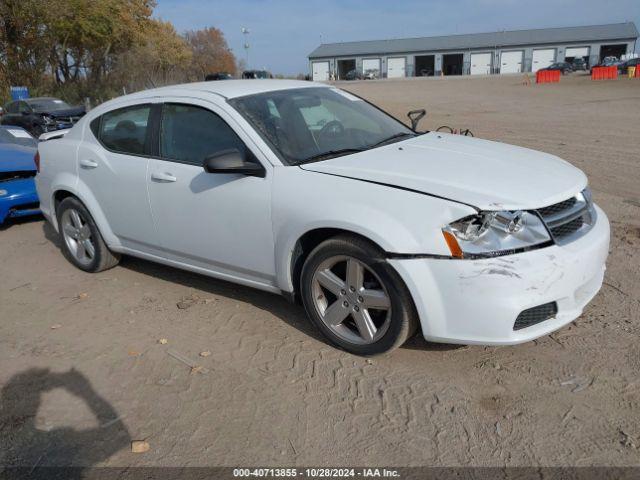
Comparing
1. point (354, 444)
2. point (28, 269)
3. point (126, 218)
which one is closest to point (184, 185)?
point (126, 218)

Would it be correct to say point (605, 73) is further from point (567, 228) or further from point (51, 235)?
point (567, 228)

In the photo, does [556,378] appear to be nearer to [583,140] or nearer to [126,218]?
[126,218]

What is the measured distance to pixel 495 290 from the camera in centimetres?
285

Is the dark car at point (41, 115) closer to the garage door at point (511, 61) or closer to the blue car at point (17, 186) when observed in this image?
the blue car at point (17, 186)

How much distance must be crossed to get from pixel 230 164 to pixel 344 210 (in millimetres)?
827

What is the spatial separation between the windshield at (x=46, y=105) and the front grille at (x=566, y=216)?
17.0 meters

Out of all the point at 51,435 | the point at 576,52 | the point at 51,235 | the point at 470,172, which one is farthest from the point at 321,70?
the point at 51,435

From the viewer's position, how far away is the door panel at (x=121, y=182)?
4.35 meters

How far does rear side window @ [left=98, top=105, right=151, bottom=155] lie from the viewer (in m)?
4.41

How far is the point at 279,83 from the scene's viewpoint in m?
4.51

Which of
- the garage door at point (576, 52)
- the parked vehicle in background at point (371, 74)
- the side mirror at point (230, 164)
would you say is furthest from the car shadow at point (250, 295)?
the garage door at point (576, 52)

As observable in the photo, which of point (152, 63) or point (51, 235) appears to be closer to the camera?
point (51, 235)

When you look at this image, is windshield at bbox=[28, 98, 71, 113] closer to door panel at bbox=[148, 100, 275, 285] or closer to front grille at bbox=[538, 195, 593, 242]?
door panel at bbox=[148, 100, 275, 285]

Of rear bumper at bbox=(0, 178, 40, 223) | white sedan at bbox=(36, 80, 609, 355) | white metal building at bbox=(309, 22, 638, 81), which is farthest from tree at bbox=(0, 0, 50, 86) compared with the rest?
white metal building at bbox=(309, 22, 638, 81)
